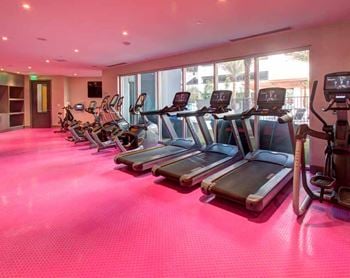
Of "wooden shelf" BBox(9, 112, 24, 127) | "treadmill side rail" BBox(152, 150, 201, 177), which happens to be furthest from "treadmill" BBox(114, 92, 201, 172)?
"wooden shelf" BBox(9, 112, 24, 127)

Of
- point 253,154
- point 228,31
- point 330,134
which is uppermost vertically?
point 228,31

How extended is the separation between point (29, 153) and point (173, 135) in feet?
12.0

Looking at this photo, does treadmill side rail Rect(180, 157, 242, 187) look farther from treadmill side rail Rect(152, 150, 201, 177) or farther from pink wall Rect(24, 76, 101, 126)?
pink wall Rect(24, 76, 101, 126)

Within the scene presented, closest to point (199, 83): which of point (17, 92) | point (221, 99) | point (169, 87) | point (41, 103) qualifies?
point (169, 87)

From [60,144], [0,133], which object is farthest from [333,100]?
[0,133]

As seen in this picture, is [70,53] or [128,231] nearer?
[128,231]

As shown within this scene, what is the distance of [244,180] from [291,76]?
3.21 m

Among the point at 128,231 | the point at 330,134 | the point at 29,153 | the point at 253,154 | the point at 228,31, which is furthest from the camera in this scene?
the point at 29,153

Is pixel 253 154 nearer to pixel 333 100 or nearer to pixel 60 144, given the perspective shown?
pixel 333 100

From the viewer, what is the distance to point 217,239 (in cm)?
257

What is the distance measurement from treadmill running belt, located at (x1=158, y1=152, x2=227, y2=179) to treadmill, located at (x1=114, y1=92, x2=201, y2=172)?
1.68 ft

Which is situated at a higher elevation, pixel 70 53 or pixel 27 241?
pixel 70 53

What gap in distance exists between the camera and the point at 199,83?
731cm

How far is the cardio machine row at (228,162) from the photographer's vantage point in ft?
10.9
